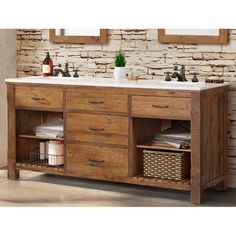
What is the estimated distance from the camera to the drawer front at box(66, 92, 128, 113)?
12.7 ft

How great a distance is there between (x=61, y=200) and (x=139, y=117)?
2.53 ft

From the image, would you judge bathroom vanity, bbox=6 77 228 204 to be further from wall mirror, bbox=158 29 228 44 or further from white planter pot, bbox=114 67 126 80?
wall mirror, bbox=158 29 228 44

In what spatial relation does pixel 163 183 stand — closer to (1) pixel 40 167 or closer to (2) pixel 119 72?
(2) pixel 119 72

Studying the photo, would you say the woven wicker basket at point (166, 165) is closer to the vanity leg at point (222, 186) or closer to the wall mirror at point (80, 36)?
the vanity leg at point (222, 186)

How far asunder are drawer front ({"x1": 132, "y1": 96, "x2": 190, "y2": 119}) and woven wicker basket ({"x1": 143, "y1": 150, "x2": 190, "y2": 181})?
0.28m

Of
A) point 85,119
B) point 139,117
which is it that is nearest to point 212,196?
point 139,117

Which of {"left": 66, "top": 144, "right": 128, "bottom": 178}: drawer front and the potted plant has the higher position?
the potted plant

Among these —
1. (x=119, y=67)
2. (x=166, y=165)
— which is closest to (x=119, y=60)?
(x=119, y=67)

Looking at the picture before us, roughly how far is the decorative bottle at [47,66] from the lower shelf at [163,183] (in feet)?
3.84

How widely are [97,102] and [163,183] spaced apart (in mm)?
725

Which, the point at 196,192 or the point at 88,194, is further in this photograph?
the point at 88,194

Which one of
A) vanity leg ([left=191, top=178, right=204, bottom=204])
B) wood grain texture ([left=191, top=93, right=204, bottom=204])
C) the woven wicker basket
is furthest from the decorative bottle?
vanity leg ([left=191, top=178, right=204, bottom=204])

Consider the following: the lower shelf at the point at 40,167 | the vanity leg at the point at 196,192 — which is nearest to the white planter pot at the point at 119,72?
the lower shelf at the point at 40,167

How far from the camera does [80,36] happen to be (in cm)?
455
